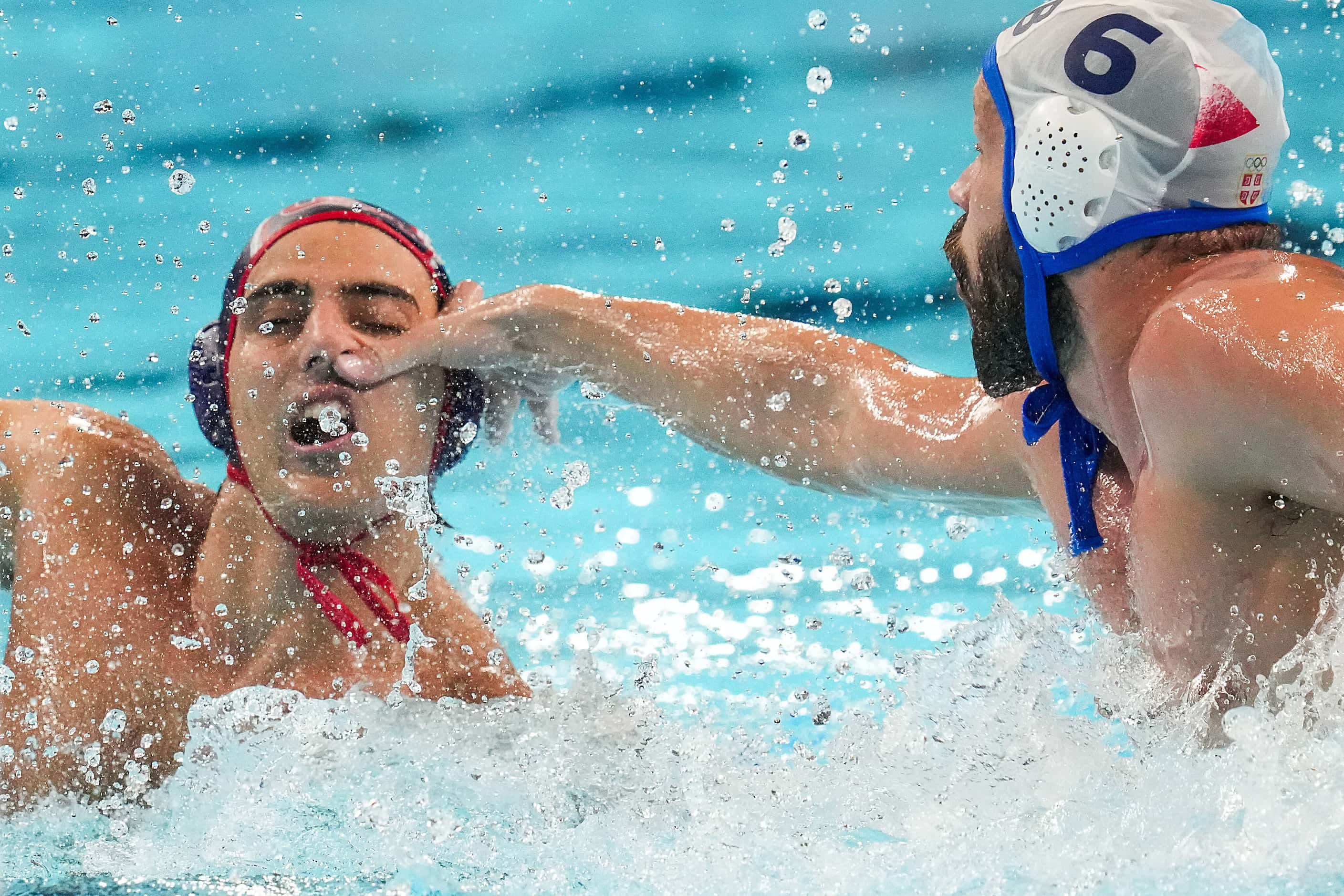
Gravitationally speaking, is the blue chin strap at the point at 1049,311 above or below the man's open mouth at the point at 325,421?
below

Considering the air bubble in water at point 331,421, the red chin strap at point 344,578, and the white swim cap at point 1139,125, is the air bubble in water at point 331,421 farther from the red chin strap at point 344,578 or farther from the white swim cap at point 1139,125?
the white swim cap at point 1139,125

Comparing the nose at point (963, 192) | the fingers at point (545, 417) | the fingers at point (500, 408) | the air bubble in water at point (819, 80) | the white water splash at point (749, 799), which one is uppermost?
the air bubble in water at point (819, 80)

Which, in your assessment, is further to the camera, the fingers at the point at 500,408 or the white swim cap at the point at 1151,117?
the fingers at the point at 500,408

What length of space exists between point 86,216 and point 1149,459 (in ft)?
14.0

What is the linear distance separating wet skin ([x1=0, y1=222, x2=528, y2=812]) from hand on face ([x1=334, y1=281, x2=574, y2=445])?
0.12ft

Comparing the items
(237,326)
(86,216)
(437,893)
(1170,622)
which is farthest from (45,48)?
(1170,622)

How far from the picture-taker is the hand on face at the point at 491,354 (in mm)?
2262

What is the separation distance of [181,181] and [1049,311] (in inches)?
138

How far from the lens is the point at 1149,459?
62.2 inches

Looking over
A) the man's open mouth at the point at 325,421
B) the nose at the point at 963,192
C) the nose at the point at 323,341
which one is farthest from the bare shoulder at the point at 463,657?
the nose at the point at 963,192

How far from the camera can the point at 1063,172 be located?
1.55 m

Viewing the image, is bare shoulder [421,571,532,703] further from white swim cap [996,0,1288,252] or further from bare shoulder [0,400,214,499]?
white swim cap [996,0,1288,252]

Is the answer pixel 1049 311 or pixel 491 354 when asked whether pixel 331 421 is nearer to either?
pixel 491 354

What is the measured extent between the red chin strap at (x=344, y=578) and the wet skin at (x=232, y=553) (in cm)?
2
